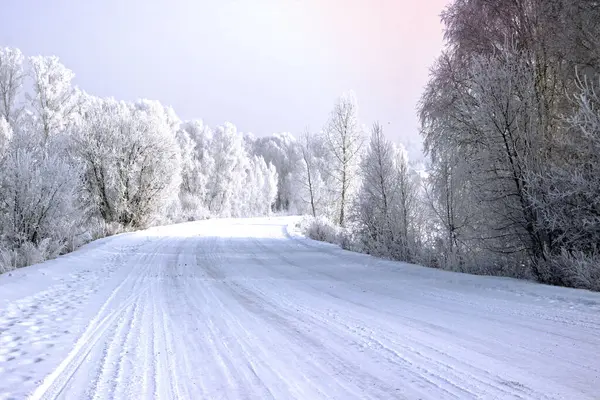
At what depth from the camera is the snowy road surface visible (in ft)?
11.4

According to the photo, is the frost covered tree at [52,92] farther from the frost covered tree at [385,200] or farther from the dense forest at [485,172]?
the frost covered tree at [385,200]

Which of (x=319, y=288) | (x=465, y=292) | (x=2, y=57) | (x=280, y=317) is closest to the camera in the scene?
(x=280, y=317)

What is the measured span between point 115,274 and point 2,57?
31.4 m

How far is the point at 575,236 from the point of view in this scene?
7.51 metres

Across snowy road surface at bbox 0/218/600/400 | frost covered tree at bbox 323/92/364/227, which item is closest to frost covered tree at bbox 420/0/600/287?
snowy road surface at bbox 0/218/600/400

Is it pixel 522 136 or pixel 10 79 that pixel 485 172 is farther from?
pixel 10 79

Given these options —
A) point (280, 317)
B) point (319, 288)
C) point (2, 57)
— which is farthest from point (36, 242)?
point (2, 57)

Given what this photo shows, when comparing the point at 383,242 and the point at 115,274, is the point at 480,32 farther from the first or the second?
the point at 115,274

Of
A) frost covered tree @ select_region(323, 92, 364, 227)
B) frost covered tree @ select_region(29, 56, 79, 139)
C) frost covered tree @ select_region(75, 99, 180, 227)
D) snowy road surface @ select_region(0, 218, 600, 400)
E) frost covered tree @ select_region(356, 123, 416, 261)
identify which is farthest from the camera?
frost covered tree @ select_region(29, 56, 79, 139)

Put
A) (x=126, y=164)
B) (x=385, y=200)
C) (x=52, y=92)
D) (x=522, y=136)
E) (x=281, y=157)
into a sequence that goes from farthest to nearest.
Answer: (x=281, y=157) → (x=52, y=92) → (x=126, y=164) → (x=385, y=200) → (x=522, y=136)

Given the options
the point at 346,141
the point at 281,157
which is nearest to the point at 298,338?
the point at 346,141

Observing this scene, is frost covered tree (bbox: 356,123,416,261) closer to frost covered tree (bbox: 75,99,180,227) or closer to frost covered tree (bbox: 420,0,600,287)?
frost covered tree (bbox: 420,0,600,287)

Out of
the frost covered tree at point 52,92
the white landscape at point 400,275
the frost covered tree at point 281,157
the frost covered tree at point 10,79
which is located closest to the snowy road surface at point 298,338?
the white landscape at point 400,275

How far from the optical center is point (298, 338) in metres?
4.94
